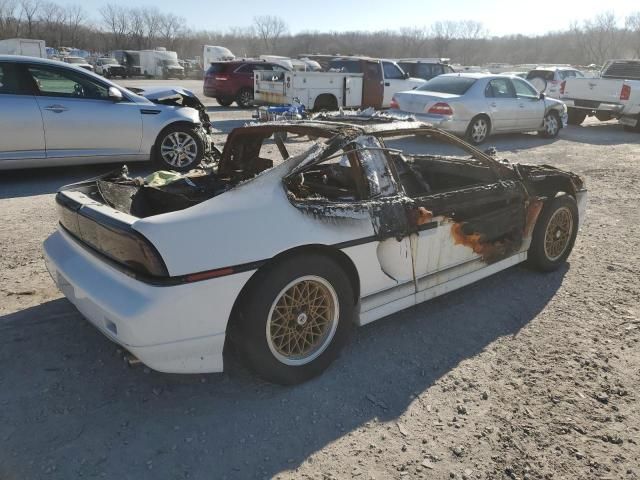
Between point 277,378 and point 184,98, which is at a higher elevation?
point 184,98

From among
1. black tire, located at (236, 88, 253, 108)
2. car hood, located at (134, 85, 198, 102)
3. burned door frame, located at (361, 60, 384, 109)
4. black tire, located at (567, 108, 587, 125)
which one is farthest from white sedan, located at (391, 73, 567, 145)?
black tire, located at (236, 88, 253, 108)

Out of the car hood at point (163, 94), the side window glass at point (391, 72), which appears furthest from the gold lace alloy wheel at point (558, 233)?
the side window glass at point (391, 72)

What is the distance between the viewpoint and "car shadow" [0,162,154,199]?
6.56 m

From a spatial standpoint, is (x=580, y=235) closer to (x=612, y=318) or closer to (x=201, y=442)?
(x=612, y=318)

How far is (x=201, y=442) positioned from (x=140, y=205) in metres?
1.64

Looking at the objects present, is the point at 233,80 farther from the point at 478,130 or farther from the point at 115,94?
the point at 115,94

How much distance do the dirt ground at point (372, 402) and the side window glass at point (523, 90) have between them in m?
9.27

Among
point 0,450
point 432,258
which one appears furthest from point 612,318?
point 0,450

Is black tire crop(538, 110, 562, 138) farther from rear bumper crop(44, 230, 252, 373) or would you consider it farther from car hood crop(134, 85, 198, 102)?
rear bumper crop(44, 230, 252, 373)

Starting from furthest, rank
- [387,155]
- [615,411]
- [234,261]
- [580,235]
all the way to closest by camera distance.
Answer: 1. [580,235]
2. [387,155]
3. [615,411]
4. [234,261]

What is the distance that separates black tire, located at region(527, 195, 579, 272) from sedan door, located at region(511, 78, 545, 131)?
852 centimetres

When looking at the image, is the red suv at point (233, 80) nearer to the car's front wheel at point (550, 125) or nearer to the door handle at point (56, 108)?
the car's front wheel at point (550, 125)

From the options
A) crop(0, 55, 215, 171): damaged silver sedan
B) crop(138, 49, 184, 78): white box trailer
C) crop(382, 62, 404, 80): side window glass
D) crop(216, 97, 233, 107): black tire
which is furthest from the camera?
crop(138, 49, 184, 78): white box trailer

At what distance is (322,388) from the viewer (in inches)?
114
